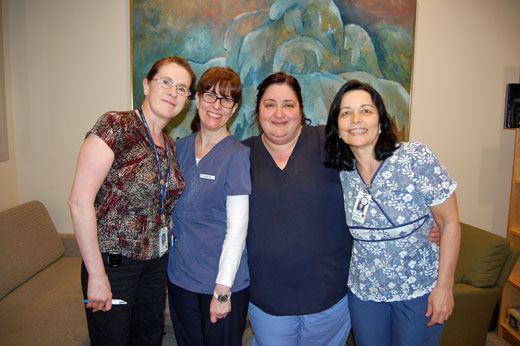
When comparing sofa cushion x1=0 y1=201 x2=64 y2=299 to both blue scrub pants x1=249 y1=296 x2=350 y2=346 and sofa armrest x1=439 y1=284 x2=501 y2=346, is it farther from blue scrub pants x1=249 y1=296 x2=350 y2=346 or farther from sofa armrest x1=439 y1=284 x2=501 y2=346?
sofa armrest x1=439 y1=284 x2=501 y2=346

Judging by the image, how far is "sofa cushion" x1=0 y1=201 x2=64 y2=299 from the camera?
2.14m

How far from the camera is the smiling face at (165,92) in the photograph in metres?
1.34

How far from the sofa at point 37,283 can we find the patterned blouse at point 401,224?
1.66 m

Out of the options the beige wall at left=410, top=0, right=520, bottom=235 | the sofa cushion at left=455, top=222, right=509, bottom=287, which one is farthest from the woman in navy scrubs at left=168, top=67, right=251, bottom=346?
the beige wall at left=410, top=0, right=520, bottom=235

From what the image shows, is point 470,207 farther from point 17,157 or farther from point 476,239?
point 17,157

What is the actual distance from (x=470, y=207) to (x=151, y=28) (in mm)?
3376

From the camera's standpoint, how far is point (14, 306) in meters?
1.95

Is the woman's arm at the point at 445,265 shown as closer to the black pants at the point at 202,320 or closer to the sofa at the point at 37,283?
the black pants at the point at 202,320

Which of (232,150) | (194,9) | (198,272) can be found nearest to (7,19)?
(194,9)

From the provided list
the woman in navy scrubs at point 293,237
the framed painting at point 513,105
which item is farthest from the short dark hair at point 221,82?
the framed painting at point 513,105

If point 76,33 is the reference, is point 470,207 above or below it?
below

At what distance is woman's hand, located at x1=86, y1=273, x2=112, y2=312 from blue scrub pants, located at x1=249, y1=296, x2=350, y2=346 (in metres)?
0.69

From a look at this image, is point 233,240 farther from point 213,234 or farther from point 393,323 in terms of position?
point 393,323

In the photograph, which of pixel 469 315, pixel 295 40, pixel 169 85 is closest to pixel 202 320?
pixel 169 85
